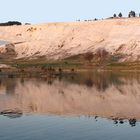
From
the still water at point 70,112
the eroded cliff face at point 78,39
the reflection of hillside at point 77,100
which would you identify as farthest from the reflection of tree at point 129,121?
the eroded cliff face at point 78,39

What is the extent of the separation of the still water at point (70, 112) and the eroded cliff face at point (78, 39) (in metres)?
58.5

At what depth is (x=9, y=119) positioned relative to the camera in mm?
41969

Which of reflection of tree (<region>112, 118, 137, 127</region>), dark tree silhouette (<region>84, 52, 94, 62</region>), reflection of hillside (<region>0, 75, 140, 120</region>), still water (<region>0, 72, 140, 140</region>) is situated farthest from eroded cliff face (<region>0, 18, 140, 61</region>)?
reflection of tree (<region>112, 118, 137, 127</region>)

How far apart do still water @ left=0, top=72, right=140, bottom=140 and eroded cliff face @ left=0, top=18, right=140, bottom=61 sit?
58.5 meters

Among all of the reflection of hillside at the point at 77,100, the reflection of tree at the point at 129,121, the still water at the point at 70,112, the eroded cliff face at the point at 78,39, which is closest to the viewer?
the still water at the point at 70,112

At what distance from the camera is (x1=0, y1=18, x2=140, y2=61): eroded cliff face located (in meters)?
133

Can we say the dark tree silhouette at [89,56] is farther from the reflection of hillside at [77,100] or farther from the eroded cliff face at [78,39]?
the reflection of hillside at [77,100]

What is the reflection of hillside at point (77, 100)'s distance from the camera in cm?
4781

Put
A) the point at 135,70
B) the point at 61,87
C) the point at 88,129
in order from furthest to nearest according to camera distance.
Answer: the point at 135,70 → the point at 61,87 → the point at 88,129

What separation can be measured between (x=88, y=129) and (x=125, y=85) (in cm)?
3768

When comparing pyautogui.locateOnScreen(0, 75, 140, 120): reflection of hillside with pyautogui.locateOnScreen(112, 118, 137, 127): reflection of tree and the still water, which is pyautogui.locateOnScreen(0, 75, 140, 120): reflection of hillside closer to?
the still water

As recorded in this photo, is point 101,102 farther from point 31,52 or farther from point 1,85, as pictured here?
point 31,52

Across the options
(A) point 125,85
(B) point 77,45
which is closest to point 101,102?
(A) point 125,85

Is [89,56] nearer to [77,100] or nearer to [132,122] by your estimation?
[77,100]
